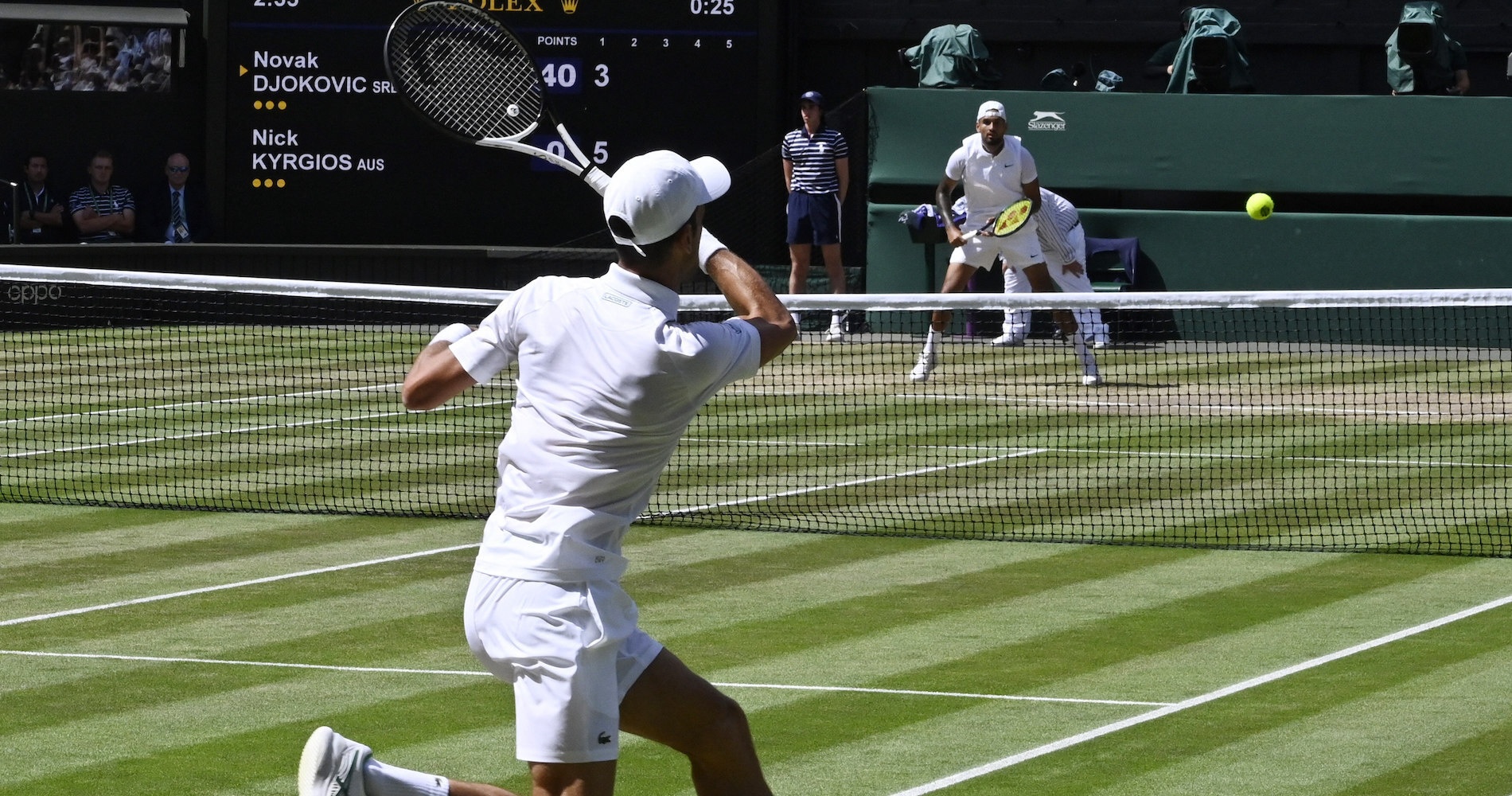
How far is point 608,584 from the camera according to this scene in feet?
15.1

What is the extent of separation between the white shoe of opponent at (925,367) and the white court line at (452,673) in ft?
29.5

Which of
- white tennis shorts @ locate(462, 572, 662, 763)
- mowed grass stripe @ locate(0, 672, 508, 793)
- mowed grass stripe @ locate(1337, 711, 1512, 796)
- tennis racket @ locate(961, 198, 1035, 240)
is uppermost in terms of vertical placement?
tennis racket @ locate(961, 198, 1035, 240)

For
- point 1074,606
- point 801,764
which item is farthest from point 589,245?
point 801,764

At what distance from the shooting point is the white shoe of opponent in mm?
16406

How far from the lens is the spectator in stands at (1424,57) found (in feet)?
63.0

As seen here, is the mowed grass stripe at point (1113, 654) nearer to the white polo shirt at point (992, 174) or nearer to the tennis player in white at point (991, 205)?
the tennis player in white at point (991, 205)

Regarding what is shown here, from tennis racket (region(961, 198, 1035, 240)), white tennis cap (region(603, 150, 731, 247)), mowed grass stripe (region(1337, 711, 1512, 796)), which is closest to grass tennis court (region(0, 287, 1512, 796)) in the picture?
mowed grass stripe (region(1337, 711, 1512, 796))

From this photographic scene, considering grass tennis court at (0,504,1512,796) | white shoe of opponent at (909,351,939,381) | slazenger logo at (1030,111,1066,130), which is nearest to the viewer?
grass tennis court at (0,504,1512,796)

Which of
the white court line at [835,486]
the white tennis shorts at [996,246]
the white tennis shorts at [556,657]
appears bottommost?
the white court line at [835,486]

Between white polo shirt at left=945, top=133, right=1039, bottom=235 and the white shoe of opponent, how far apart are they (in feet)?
3.14

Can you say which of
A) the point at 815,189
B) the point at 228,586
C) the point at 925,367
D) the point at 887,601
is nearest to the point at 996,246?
the point at 925,367

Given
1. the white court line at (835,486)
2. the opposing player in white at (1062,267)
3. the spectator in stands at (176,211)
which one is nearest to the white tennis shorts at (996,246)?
the opposing player in white at (1062,267)

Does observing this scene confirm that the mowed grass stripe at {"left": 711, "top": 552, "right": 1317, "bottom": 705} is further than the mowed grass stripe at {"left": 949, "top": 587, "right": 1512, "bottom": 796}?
Yes

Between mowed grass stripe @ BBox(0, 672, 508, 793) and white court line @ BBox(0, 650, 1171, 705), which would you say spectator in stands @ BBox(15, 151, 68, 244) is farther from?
mowed grass stripe @ BBox(0, 672, 508, 793)
